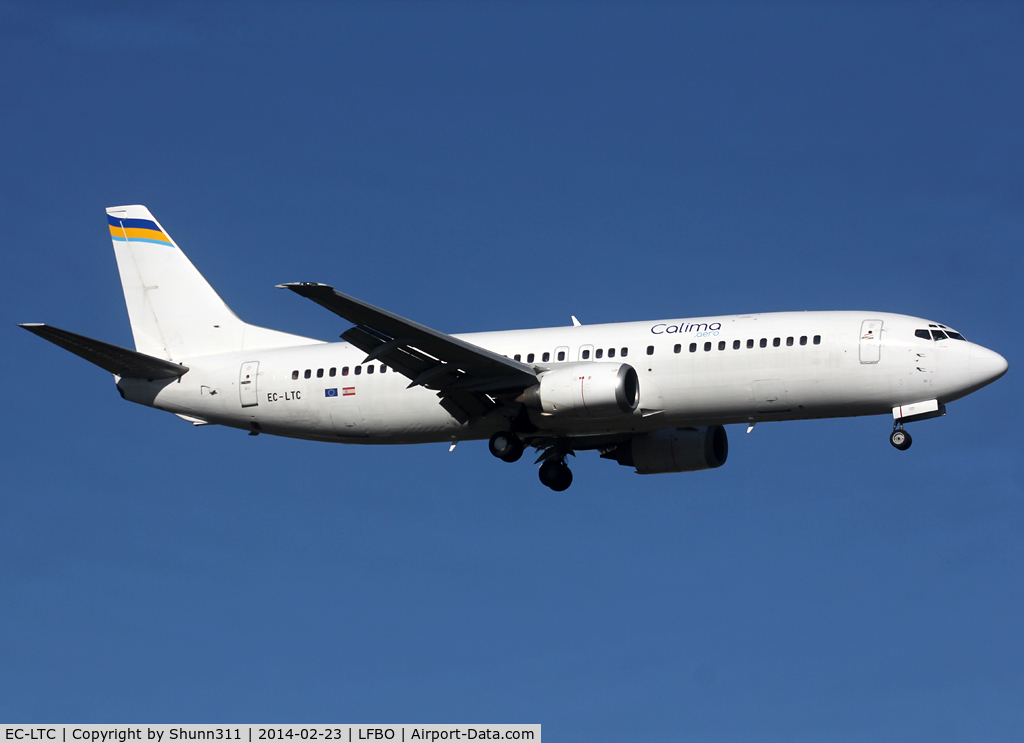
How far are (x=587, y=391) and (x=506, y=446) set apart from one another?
365cm

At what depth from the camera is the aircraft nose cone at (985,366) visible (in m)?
38.3

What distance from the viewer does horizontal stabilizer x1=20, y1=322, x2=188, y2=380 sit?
41912 millimetres

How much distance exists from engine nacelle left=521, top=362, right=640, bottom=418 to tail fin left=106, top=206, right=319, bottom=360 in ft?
33.3

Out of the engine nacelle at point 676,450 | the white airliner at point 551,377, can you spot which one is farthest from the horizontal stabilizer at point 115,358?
the engine nacelle at point 676,450

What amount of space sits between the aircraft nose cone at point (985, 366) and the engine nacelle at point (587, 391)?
9.16 meters

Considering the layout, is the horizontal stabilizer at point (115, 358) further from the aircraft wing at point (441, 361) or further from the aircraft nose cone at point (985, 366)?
the aircraft nose cone at point (985, 366)

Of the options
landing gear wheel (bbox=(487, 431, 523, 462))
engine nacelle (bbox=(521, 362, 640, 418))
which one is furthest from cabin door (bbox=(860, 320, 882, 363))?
landing gear wheel (bbox=(487, 431, 523, 462))

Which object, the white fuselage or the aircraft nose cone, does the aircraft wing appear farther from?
the aircraft nose cone

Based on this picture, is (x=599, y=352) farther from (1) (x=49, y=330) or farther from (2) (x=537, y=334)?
(1) (x=49, y=330)

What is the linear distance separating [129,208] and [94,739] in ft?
74.4

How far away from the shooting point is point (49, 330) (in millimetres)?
40906

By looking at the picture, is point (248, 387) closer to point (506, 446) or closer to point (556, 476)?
point (506, 446)

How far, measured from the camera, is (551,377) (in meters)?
40.2

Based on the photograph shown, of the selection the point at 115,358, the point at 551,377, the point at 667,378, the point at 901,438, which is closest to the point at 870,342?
the point at 901,438
